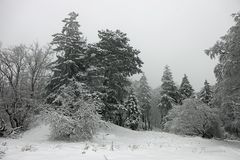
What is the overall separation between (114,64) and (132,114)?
680 inches

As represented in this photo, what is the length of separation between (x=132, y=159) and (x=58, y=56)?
1561 cm

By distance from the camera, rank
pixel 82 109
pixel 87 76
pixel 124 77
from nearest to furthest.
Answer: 1. pixel 82 109
2. pixel 87 76
3. pixel 124 77

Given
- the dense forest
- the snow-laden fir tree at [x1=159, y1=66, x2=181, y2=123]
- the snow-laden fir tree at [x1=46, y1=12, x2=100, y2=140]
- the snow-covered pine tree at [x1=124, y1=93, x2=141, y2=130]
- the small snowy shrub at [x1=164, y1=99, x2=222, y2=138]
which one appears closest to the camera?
the snow-laden fir tree at [x1=46, y1=12, x2=100, y2=140]

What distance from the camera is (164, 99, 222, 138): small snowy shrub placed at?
61.9 feet

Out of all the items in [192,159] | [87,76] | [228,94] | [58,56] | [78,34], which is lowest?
[192,159]

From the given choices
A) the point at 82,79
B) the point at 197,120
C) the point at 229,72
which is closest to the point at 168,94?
the point at 197,120

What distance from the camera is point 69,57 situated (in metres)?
19.2

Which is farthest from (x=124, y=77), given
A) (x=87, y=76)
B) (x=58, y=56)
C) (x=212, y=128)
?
(x=212, y=128)

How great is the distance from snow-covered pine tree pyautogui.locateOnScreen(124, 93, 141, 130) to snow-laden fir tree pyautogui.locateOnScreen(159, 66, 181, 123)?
4941 millimetres

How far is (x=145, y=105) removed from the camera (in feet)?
142

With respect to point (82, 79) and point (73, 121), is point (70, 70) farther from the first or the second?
point (73, 121)

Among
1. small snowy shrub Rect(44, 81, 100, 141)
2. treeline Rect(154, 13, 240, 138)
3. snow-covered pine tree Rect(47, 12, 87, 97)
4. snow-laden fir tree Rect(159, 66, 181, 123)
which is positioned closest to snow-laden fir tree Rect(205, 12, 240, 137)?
treeline Rect(154, 13, 240, 138)

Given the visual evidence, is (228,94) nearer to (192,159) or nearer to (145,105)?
(192,159)

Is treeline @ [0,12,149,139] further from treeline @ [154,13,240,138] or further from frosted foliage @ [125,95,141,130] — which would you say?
frosted foliage @ [125,95,141,130]
